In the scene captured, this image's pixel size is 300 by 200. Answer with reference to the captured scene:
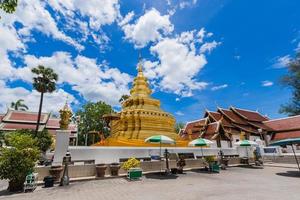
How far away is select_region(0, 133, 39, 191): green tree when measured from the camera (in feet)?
27.7

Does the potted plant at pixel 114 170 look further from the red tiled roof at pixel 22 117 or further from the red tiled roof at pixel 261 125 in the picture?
the red tiled roof at pixel 22 117

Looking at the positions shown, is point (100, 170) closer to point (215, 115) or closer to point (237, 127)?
point (215, 115)

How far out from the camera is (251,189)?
853cm

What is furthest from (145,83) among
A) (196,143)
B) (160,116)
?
(196,143)

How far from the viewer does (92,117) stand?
1724 inches

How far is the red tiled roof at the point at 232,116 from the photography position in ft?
116

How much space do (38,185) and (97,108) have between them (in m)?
35.0

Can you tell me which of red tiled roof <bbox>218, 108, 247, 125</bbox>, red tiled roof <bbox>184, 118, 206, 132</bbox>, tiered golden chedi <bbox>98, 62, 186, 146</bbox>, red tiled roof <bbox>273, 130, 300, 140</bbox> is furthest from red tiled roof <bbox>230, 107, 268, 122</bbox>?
tiered golden chedi <bbox>98, 62, 186, 146</bbox>

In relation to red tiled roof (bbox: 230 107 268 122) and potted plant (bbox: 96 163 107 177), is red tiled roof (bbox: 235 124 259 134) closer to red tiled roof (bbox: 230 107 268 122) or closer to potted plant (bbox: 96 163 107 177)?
red tiled roof (bbox: 230 107 268 122)

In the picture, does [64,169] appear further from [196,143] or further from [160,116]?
[160,116]

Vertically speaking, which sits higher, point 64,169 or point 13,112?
point 13,112

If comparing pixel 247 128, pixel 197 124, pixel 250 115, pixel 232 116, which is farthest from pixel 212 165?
pixel 250 115

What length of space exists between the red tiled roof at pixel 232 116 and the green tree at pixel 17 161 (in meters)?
31.6

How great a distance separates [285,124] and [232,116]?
7.96 m
